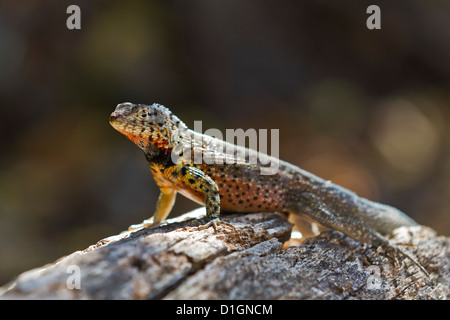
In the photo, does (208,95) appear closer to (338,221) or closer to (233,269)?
(338,221)

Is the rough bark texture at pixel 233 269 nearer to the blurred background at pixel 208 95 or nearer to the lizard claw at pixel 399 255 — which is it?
the lizard claw at pixel 399 255

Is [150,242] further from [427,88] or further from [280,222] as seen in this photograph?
[427,88]

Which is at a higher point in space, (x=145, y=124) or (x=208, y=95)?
(x=208, y=95)

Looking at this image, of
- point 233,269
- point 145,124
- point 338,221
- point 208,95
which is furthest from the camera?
point 208,95

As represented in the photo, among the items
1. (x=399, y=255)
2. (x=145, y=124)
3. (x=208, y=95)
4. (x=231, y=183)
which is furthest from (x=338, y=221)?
(x=208, y=95)

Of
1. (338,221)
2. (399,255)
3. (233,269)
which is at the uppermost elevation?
(233,269)

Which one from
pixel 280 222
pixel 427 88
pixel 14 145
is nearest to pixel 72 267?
pixel 280 222
